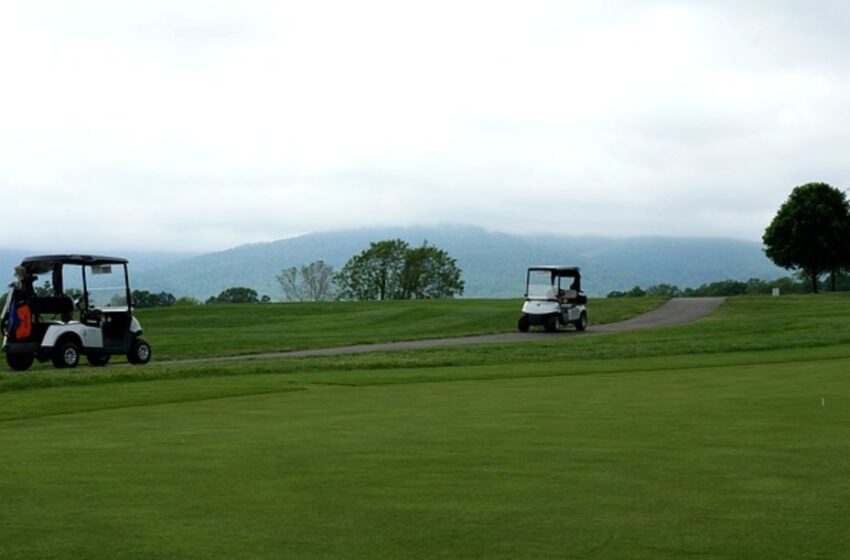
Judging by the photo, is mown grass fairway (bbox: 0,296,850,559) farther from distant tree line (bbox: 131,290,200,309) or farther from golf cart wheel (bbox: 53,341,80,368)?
distant tree line (bbox: 131,290,200,309)

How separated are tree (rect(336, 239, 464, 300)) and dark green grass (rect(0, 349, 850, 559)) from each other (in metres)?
107

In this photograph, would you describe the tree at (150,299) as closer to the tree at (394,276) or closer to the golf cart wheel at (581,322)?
the tree at (394,276)

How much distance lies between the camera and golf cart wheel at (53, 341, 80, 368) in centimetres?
3017

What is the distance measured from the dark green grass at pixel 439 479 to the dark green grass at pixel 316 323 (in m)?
22.6

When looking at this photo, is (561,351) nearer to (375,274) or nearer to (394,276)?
(375,274)

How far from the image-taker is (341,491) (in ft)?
29.4

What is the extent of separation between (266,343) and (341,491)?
33018 millimetres

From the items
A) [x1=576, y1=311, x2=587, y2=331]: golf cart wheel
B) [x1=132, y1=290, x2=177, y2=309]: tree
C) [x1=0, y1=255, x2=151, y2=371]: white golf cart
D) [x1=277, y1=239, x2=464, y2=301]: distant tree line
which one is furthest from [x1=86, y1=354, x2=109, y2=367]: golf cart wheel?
[x1=277, y1=239, x2=464, y2=301]: distant tree line

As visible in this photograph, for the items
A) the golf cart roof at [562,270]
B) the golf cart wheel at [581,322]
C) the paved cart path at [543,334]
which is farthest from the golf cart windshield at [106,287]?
the golf cart wheel at [581,322]

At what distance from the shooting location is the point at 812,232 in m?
86.7

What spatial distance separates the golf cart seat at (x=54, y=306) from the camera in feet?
100.0

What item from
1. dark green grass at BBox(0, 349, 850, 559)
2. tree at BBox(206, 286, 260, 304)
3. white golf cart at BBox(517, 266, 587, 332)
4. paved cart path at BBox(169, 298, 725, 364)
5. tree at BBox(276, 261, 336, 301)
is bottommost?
dark green grass at BBox(0, 349, 850, 559)

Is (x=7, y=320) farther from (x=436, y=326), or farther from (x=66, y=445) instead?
(x=436, y=326)

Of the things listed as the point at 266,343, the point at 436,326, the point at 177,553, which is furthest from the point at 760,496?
the point at 436,326
